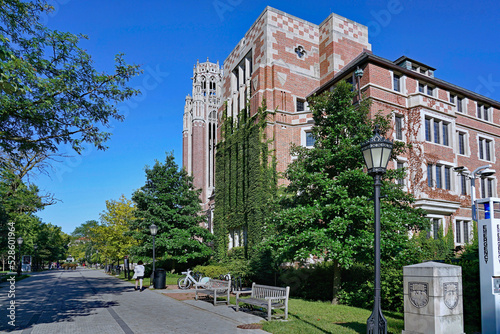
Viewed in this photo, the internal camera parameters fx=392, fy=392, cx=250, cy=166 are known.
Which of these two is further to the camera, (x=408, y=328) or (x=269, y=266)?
(x=269, y=266)

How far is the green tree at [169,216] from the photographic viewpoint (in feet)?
89.9

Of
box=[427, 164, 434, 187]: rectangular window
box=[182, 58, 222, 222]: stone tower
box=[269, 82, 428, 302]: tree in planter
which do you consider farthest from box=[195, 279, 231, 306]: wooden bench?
box=[182, 58, 222, 222]: stone tower

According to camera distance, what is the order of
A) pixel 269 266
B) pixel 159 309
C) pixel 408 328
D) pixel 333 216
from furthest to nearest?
pixel 269 266, pixel 333 216, pixel 159 309, pixel 408 328

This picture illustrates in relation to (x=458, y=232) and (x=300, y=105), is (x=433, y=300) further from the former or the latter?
(x=300, y=105)

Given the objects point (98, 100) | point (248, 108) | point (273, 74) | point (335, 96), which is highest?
point (273, 74)

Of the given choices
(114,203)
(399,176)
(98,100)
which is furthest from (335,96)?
(114,203)

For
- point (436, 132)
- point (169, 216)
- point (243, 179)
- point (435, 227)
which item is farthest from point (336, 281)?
point (169, 216)

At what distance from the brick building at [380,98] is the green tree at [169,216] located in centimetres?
721

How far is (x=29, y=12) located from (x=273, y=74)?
19.0 m

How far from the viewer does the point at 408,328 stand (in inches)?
311

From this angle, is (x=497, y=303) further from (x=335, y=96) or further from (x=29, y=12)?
(x=29, y=12)

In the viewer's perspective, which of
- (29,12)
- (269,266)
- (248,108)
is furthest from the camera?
(248,108)

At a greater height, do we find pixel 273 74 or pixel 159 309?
pixel 273 74

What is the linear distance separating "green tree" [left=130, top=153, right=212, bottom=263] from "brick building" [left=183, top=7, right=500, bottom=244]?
7.21 m
